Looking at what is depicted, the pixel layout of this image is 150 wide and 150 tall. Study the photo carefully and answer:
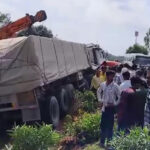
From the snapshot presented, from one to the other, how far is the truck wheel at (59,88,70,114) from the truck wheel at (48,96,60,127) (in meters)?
1.17

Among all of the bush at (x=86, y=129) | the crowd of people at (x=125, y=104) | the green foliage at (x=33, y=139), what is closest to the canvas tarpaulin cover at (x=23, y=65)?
the bush at (x=86, y=129)

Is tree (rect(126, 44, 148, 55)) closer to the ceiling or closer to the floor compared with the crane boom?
closer to the floor

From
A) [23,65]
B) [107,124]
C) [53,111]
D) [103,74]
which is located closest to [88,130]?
[107,124]

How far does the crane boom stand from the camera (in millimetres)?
19625

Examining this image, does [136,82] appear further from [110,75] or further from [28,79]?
[28,79]

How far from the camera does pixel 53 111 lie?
13.4 m

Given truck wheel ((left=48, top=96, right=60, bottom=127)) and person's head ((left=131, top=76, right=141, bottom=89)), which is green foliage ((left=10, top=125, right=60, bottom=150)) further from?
truck wheel ((left=48, top=96, right=60, bottom=127))

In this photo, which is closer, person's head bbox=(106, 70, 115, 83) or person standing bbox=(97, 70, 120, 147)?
person's head bbox=(106, 70, 115, 83)

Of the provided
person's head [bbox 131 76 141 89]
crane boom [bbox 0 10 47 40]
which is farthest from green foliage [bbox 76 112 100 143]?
crane boom [bbox 0 10 47 40]

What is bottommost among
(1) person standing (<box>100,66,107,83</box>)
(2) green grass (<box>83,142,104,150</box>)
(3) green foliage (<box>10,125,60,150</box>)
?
(2) green grass (<box>83,142,104,150</box>)

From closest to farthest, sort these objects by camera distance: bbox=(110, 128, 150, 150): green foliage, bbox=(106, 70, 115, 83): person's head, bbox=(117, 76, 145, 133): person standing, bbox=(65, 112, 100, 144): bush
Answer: bbox=(110, 128, 150, 150): green foliage → bbox=(117, 76, 145, 133): person standing → bbox=(106, 70, 115, 83): person's head → bbox=(65, 112, 100, 144): bush

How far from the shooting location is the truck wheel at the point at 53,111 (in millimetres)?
12953

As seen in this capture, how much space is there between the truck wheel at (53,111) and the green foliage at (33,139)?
18.3 ft

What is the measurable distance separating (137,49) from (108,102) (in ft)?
191
